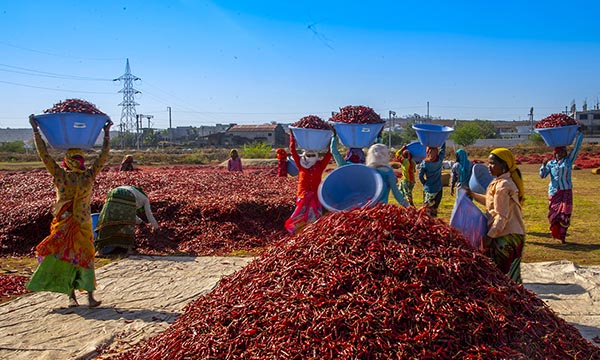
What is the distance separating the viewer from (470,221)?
496 cm

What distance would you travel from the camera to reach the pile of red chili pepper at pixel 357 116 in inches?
311

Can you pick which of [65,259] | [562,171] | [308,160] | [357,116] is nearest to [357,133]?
[357,116]

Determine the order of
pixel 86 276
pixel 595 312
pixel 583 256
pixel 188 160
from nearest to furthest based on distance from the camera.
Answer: pixel 595 312, pixel 86 276, pixel 583 256, pixel 188 160

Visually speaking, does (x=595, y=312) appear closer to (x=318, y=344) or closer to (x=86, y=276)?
(x=318, y=344)

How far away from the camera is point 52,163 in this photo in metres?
5.68

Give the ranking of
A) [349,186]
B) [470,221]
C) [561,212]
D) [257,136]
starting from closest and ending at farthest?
[470,221] → [349,186] → [561,212] → [257,136]

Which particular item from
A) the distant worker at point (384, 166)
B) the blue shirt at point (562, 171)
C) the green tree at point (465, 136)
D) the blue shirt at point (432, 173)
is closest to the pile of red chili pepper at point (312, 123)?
A: the distant worker at point (384, 166)

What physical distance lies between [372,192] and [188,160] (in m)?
35.2

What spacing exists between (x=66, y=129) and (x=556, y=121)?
7.45m

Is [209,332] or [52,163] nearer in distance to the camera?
[209,332]

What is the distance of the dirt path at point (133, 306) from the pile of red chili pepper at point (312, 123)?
224cm

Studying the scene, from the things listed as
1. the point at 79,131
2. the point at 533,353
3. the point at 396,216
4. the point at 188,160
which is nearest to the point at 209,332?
the point at 396,216

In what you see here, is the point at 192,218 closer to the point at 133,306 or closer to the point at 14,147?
the point at 133,306

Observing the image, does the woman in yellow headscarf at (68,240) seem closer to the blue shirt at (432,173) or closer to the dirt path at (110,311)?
the dirt path at (110,311)
